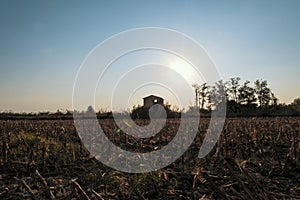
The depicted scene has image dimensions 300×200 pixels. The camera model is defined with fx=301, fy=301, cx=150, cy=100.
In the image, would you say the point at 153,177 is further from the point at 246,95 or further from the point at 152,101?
the point at 246,95

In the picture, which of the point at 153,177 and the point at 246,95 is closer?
the point at 153,177

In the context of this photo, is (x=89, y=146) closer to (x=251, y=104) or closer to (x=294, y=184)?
(x=294, y=184)

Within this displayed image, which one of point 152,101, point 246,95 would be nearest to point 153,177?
point 152,101

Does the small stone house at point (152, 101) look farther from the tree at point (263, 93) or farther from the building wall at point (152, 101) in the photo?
the tree at point (263, 93)

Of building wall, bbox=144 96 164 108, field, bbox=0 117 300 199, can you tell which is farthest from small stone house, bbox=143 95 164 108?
field, bbox=0 117 300 199

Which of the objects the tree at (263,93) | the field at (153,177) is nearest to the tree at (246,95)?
the tree at (263,93)

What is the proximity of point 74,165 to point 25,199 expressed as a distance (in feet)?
5.49

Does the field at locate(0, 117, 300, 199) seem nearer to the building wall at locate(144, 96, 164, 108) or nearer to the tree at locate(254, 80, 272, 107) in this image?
the building wall at locate(144, 96, 164, 108)

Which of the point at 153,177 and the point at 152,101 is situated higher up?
the point at 152,101

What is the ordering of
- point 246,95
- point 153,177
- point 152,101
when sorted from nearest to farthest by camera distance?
point 153,177 → point 152,101 → point 246,95

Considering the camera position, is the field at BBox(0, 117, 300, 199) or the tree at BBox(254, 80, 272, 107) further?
the tree at BBox(254, 80, 272, 107)

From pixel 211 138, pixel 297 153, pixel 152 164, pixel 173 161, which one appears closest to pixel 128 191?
pixel 152 164

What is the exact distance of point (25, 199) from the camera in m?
2.52

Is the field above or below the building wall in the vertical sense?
below
